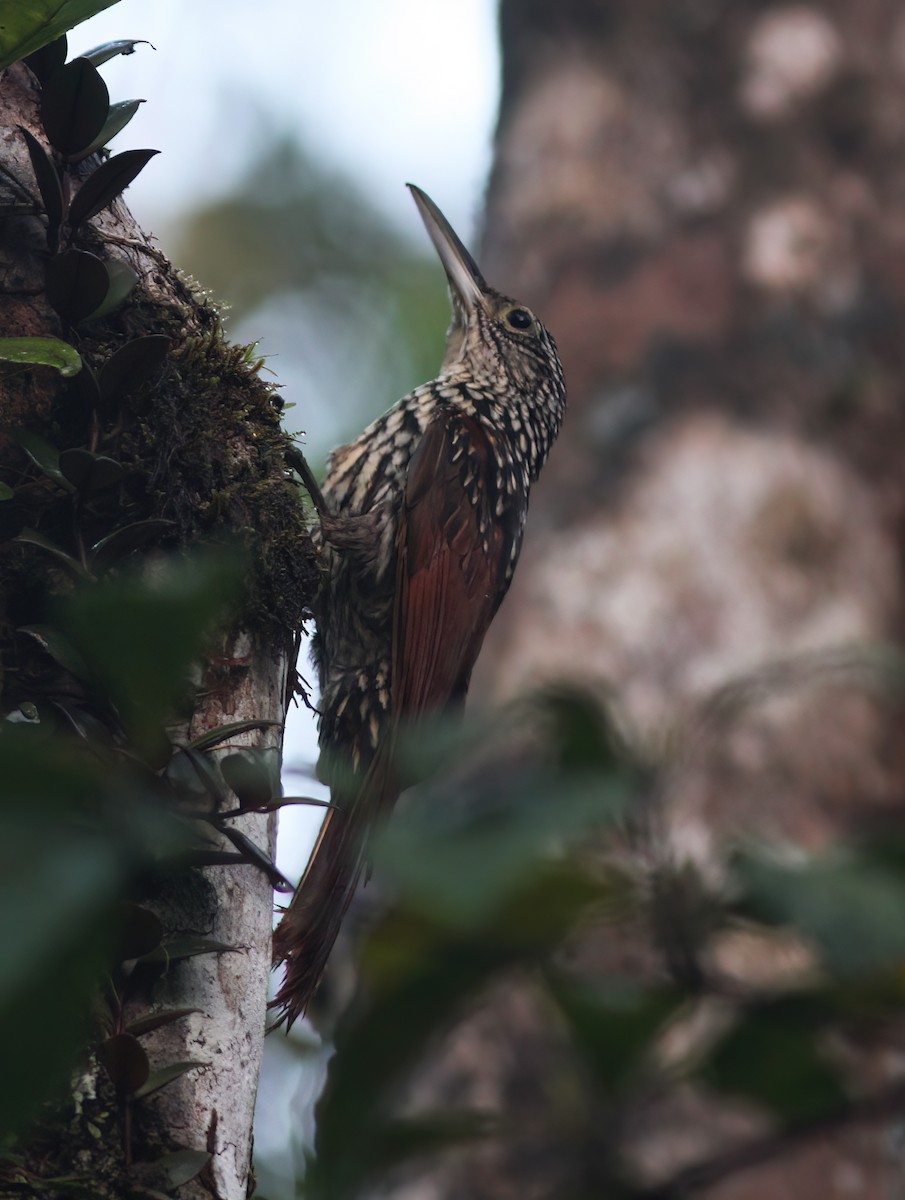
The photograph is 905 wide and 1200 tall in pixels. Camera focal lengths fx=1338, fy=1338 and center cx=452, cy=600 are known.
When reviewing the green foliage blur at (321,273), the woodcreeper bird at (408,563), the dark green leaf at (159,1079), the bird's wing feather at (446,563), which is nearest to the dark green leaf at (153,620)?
the dark green leaf at (159,1079)

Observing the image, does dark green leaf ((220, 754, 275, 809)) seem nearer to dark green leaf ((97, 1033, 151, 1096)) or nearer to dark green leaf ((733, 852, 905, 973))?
dark green leaf ((97, 1033, 151, 1096))

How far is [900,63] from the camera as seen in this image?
498 cm

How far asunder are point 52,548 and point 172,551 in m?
0.24

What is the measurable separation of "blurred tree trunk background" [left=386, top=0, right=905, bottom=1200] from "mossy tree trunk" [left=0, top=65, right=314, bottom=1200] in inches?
62.0

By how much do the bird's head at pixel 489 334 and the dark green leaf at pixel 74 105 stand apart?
2380mm

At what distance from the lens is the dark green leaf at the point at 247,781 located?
119 centimetres

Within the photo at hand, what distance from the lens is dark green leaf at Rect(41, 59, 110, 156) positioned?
167cm

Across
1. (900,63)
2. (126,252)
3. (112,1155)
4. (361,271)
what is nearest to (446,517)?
(126,252)

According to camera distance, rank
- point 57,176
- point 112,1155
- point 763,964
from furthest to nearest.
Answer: point 763,964, point 57,176, point 112,1155

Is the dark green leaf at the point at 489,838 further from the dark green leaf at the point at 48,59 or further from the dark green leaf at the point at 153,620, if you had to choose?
the dark green leaf at the point at 48,59

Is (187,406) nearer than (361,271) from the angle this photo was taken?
Yes

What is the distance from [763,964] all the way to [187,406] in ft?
7.49

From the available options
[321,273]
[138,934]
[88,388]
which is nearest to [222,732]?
[138,934]

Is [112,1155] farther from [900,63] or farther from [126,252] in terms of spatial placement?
[900,63]
